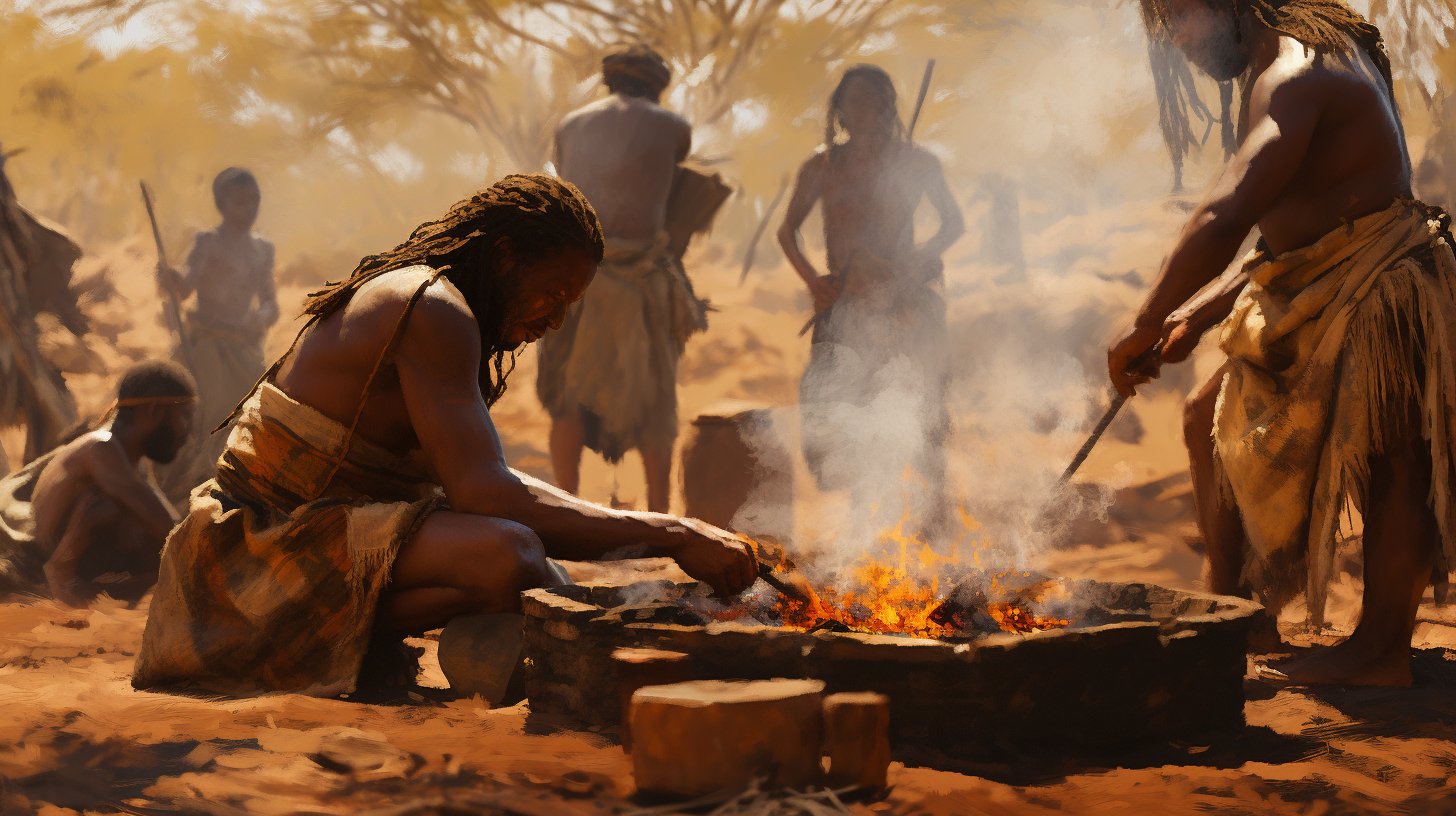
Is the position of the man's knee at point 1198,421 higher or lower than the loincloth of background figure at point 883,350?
lower

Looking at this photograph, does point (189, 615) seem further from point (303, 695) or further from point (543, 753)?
point (543, 753)

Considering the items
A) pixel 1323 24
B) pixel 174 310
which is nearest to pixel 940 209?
pixel 1323 24

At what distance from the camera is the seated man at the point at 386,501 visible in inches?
98.3

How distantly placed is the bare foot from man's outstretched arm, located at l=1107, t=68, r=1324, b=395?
1.09 meters

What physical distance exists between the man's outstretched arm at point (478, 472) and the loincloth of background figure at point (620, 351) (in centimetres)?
320

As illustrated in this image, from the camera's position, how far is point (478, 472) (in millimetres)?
2471

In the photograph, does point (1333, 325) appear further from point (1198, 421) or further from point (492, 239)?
point (492, 239)

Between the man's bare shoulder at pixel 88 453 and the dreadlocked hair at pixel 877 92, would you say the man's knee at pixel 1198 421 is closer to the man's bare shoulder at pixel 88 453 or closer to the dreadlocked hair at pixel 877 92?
the dreadlocked hair at pixel 877 92

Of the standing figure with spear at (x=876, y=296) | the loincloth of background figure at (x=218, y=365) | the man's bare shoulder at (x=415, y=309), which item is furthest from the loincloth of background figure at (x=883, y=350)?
the loincloth of background figure at (x=218, y=365)

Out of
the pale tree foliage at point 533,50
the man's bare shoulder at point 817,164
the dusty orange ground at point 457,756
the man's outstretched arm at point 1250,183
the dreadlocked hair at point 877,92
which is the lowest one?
the dusty orange ground at point 457,756

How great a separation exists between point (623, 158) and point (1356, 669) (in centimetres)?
408

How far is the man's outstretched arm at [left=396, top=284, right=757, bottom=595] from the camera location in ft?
8.05

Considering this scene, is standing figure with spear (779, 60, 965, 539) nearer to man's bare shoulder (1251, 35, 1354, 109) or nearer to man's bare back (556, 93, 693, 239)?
man's bare back (556, 93, 693, 239)

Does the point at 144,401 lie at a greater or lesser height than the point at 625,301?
lesser
